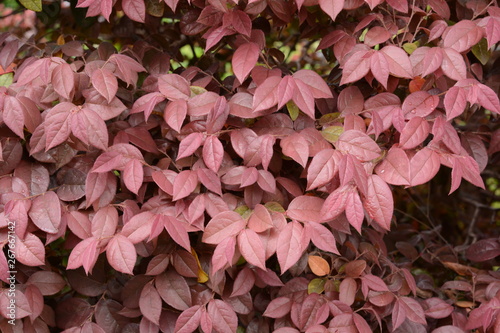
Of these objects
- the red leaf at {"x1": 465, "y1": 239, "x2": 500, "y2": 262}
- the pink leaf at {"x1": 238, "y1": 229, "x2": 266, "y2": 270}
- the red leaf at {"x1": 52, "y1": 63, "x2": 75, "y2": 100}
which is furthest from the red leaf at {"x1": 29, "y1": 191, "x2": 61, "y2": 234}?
the red leaf at {"x1": 465, "y1": 239, "x2": 500, "y2": 262}

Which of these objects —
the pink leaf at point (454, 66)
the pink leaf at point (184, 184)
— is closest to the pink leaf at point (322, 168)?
the pink leaf at point (184, 184)

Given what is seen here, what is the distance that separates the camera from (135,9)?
150 cm

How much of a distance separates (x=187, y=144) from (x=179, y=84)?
0.73ft

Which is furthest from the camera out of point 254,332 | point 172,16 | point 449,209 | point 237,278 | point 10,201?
point 449,209

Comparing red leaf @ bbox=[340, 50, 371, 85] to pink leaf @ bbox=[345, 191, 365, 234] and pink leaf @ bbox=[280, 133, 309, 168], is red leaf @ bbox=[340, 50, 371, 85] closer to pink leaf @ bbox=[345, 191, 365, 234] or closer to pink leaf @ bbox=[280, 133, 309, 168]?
pink leaf @ bbox=[280, 133, 309, 168]

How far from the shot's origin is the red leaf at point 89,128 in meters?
1.32

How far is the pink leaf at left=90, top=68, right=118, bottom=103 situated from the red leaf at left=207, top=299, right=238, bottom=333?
677mm

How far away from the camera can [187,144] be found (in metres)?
1.37

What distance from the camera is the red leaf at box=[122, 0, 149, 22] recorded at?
150 cm

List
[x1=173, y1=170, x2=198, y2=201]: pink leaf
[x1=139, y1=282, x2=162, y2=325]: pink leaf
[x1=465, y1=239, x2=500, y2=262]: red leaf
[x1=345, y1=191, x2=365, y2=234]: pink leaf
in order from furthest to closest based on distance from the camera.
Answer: [x1=465, y1=239, x2=500, y2=262]: red leaf < [x1=139, y1=282, x2=162, y2=325]: pink leaf < [x1=173, y1=170, x2=198, y2=201]: pink leaf < [x1=345, y1=191, x2=365, y2=234]: pink leaf

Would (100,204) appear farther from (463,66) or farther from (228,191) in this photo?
(463,66)

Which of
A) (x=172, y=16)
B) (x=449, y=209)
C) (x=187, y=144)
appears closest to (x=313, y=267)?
(x=187, y=144)

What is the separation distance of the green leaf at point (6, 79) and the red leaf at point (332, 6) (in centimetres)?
110

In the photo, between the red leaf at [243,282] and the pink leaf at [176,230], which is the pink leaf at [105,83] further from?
the red leaf at [243,282]
